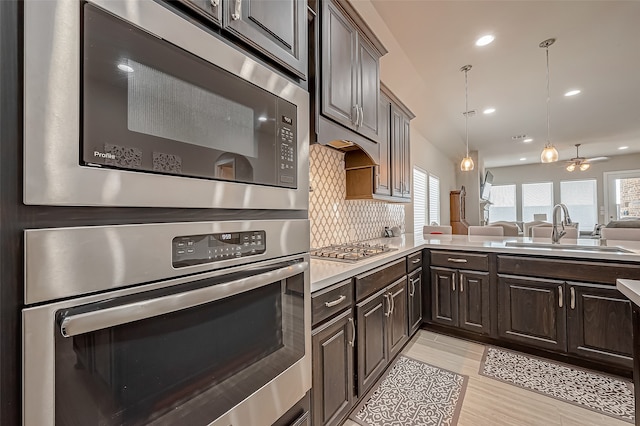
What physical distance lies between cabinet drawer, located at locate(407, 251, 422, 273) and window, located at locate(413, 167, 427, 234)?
2.32 meters

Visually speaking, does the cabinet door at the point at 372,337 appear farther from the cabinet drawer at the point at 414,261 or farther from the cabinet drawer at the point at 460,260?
the cabinet drawer at the point at 460,260

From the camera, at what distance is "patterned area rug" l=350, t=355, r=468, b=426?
1653 mm

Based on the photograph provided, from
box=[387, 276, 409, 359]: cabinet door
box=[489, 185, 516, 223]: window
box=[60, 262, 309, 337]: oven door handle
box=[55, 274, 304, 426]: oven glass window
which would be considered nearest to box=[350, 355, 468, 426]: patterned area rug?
box=[387, 276, 409, 359]: cabinet door

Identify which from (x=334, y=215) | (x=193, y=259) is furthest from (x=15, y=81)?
(x=334, y=215)

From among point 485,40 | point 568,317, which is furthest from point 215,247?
point 485,40

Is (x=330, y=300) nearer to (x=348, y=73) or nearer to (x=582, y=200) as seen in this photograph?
(x=348, y=73)

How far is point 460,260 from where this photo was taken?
2.67 metres

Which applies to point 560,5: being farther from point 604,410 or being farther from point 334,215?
point 604,410

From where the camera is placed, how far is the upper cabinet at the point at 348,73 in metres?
1.62

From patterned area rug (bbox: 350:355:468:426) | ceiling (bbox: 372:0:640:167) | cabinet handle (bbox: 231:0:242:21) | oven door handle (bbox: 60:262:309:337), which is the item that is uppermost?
ceiling (bbox: 372:0:640:167)

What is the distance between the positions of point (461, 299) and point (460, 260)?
1.23 feet

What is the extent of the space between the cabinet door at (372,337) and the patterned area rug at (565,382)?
0.92 meters

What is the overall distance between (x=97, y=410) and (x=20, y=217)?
0.40 metres

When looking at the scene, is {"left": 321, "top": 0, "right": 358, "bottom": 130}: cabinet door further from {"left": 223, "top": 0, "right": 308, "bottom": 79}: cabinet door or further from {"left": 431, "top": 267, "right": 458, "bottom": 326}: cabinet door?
{"left": 431, "top": 267, "right": 458, "bottom": 326}: cabinet door
